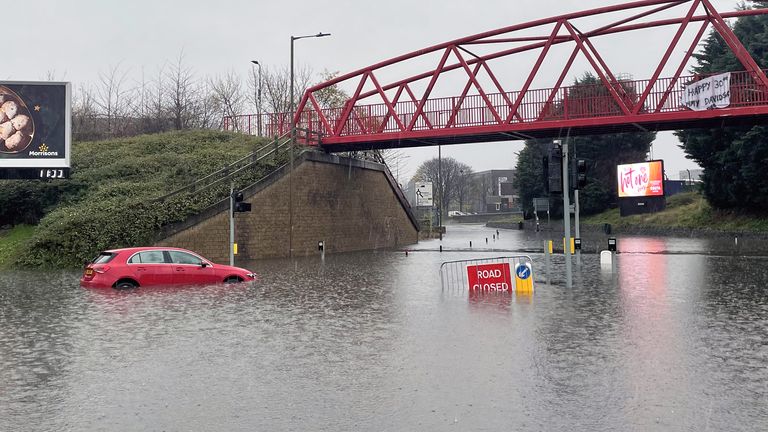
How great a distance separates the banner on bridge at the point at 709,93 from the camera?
28.4m

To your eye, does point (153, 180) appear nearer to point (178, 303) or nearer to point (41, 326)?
point (178, 303)

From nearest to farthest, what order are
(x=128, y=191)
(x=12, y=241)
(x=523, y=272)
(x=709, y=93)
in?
(x=523, y=272) < (x=12, y=241) < (x=709, y=93) < (x=128, y=191)

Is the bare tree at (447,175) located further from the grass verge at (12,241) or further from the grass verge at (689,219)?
the grass verge at (12,241)

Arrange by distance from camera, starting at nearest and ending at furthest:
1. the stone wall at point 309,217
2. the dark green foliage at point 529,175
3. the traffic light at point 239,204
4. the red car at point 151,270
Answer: the red car at point 151,270
the traffic light at point 239,204
the stone wall at point 309,217
the dark green foliage at point 529,175

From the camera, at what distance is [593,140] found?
7106 centimetres

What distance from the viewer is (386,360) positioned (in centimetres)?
832

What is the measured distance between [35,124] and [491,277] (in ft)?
75.5

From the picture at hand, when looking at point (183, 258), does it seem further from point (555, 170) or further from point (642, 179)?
point (642, 179)

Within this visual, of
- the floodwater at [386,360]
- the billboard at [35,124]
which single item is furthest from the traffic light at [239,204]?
the billboard at [35,124]

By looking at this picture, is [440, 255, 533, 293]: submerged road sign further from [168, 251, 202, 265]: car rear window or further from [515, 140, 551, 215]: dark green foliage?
[515, 140, 551, 215]: dark green foliage

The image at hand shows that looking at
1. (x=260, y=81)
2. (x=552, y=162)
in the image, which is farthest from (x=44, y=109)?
(x=260, y=81)

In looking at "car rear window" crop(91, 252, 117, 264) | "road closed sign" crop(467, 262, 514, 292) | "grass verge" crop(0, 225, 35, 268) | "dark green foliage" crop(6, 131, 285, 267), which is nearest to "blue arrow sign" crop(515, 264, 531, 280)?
"road closed sign" crop(467, 262, 514, 292)

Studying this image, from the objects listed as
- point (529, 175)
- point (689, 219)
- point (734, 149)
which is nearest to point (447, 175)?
point (529, 175)

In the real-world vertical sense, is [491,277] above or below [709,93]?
below
